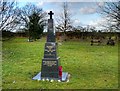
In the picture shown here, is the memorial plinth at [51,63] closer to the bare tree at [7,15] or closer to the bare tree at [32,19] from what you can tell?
the bare tree at [7,15]

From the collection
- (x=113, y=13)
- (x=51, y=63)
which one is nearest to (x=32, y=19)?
(x=113, y=13)

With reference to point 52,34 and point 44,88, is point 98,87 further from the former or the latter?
point 52,34

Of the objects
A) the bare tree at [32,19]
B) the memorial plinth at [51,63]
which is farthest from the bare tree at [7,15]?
the bare tree at [32,19]

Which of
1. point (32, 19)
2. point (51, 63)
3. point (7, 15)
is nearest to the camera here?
point (51, 63)

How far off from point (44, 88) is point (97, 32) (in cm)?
3034

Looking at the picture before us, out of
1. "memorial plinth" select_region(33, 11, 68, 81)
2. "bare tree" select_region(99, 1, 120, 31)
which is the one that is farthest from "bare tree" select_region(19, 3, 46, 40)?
"memorial plinth" select_region(33, 11, 68, 81)

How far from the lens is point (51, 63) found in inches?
390

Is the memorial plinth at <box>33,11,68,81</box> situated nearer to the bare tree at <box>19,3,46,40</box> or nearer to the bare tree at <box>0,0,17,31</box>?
the bare tree at <box>0,0,17,31</box>

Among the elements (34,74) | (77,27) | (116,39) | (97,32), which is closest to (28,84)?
(34,74)

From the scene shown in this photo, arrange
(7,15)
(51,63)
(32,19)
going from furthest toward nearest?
(32,19) < (7,15) < (51,63)

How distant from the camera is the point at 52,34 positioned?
10.0 meters

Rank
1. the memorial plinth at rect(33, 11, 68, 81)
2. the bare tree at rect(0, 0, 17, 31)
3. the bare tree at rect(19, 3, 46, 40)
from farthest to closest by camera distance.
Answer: the bare tree at rect(19, 3, 46, 40), the bare tree at rect(0, 0, 17, 31), the memorial plinth at rect(33, 11, 68, 81)

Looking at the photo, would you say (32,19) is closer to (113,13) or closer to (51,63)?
(113,13)

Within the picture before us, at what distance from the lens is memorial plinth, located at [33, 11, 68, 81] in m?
9.74
